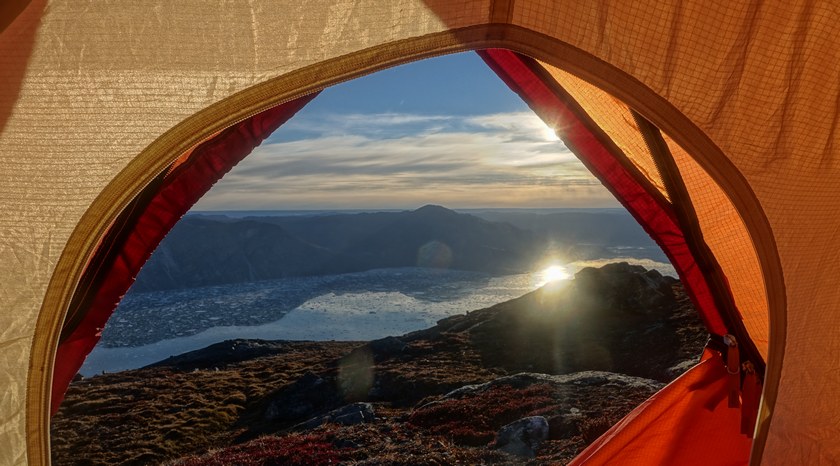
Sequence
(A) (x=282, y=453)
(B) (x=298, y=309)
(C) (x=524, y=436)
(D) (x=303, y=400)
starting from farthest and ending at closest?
(B) (x=298, y=309), (D) (x=303, y=400), (A) (x=282, y=453), (C) (x=524, y=436)

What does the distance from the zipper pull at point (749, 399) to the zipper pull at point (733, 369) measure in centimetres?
5

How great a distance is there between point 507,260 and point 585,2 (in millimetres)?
145814

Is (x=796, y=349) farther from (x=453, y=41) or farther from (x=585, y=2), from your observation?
(x=453, y=41)

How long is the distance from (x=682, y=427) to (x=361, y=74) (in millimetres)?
3670

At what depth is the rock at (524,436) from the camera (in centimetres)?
1098

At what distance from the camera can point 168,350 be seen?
80.2 m

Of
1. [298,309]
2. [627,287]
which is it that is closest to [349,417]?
[627,287]

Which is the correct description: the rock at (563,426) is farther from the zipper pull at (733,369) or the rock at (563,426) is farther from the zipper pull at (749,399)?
the zipper pull at (749,399)

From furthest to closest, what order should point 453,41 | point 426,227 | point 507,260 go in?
point 426,227, point 507,260, point 453,41

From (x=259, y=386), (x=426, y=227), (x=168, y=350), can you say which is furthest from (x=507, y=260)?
(x=259, y=386)

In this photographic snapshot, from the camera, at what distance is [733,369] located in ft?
12.9

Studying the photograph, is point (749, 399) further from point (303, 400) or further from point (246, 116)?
point (303, 400)

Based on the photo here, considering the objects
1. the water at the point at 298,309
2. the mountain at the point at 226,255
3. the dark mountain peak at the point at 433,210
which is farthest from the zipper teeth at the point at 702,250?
the dark mountain peak at the point at 433,210

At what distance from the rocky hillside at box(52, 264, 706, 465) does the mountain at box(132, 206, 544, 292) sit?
103 metres
